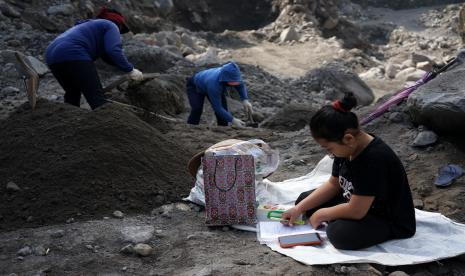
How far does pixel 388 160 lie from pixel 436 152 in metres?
1.65

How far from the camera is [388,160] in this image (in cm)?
264

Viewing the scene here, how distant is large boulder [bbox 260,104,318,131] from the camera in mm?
6785

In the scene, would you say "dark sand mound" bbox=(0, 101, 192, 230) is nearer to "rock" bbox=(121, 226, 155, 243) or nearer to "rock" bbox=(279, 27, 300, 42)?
"rock" bbox=(121, 226, 155, 243)

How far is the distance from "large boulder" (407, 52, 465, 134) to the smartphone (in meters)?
1.64

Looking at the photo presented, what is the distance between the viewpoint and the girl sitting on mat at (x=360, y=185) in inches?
100

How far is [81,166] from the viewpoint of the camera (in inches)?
141

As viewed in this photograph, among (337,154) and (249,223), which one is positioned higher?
(337,154)

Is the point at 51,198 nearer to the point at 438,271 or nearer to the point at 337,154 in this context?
the point at 337,154

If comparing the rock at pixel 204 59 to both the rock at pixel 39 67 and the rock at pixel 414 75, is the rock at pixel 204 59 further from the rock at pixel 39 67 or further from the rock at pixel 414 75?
the rock at pixel 414 75

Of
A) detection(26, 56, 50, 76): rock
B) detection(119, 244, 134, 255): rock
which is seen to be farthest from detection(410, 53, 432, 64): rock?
detection(119, 244, 134, 255): rock

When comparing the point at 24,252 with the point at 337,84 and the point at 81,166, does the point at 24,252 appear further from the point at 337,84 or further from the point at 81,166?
the point at 337,84

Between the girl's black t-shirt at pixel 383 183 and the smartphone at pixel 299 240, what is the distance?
287mm

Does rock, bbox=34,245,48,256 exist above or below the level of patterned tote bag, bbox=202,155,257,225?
below

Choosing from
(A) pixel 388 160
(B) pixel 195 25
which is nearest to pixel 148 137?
(A) pixel 388 160
